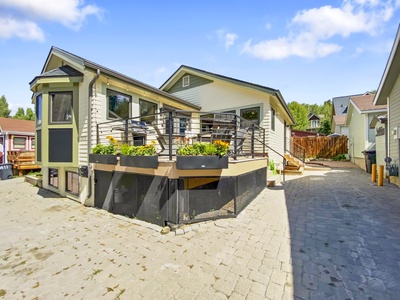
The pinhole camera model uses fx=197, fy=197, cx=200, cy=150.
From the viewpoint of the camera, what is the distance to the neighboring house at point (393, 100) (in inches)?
285

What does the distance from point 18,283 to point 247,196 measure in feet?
16.7

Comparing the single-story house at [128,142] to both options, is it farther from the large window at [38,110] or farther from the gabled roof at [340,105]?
the gabled roof at [340,105]

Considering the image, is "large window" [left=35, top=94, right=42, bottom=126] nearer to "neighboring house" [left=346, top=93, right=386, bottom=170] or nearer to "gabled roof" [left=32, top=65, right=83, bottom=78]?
"gabled roof" [left=32, top=65, right=83, bottom=78]

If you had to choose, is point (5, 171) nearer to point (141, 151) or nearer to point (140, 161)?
point (141, 151)

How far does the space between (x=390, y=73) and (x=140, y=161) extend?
387 inches

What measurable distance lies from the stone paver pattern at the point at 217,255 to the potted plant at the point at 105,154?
1.63 meters

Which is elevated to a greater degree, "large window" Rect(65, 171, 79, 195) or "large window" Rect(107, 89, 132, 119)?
"large window" Rect(107, 89, 132, 119)

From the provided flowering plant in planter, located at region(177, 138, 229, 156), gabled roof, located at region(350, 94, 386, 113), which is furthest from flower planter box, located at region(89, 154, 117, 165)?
gabled roof, located at region(350, 94, 386, 113)

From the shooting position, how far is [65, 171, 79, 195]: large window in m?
7.60

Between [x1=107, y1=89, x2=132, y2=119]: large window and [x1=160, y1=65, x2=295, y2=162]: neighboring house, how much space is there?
4.93 m

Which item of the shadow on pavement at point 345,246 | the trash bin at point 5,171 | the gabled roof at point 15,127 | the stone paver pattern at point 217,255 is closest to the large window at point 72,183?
the stone paver pattern at point 217,255

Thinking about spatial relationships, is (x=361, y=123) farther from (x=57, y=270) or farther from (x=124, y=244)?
(x=57, y=270)

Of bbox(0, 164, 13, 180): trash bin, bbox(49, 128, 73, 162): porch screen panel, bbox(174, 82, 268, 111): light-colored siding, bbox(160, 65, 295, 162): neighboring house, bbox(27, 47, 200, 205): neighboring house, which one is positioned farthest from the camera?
bbox(0, 164, 13, 180): trash bin

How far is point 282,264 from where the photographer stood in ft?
9.77
